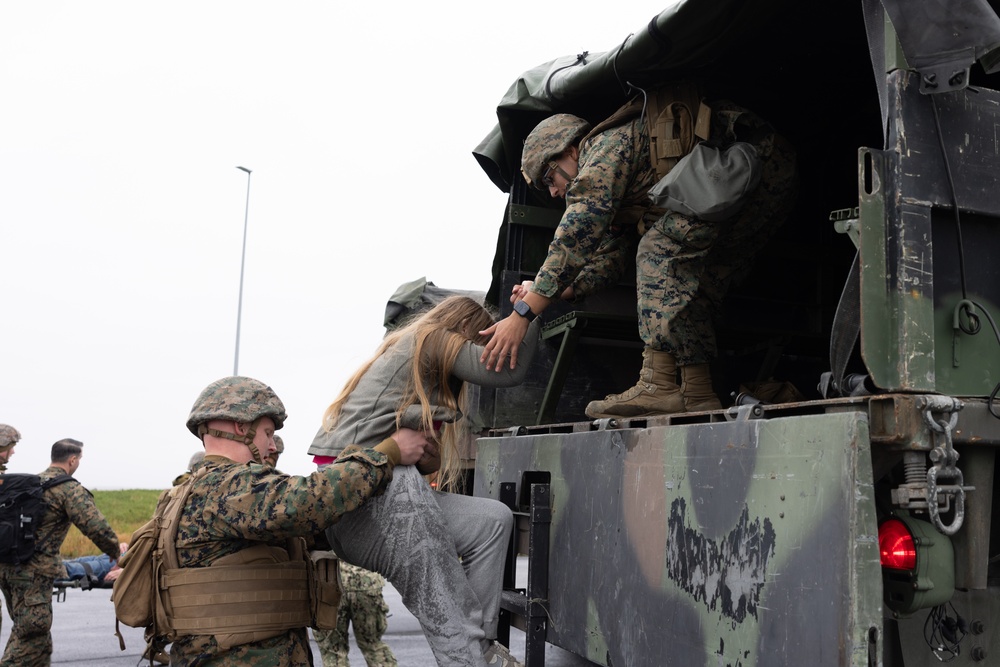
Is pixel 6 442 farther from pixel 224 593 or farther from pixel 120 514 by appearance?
pixel 120 514

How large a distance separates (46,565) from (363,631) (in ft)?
7.29

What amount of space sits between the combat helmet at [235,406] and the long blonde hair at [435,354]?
0.38 meters

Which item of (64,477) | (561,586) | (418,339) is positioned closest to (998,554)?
(561,586)

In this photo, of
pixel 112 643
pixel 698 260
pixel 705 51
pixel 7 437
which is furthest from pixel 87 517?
pixel 705 51

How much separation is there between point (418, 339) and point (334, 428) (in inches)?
16.7

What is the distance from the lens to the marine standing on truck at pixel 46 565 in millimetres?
6281

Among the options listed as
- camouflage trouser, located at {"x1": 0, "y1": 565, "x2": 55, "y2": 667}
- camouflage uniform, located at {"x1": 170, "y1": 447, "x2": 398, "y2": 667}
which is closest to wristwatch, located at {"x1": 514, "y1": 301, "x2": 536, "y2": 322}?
camouflage uniform, located at {"x1": 170, "y1": 447, "x2": 398, "y2": 667}

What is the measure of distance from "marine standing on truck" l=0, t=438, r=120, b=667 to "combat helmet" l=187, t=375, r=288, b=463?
406 centimetres

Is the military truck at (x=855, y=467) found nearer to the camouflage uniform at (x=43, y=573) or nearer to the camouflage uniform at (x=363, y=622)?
the camouflage uniform at (x=363, y=622)

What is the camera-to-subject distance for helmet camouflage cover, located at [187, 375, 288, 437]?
2973 millimetres

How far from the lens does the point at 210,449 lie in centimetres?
304

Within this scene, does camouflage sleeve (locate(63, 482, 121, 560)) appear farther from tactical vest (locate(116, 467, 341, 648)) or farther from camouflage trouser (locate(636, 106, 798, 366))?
camouflage trouser (locate(636, 106, 798, 366))

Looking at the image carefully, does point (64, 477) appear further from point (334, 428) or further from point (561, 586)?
point (561, 586)

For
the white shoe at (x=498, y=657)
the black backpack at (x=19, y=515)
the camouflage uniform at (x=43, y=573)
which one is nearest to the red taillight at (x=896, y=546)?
the white shoe at (x=498, y=657)
